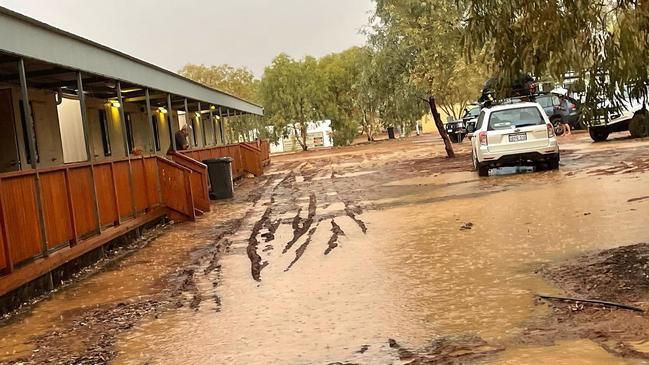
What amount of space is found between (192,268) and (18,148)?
6.45 metres

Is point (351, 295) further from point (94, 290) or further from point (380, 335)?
point (94, 290)

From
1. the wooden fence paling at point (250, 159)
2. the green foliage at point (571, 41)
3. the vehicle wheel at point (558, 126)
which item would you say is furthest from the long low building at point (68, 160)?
the vehicle wheel at point (558, 126)

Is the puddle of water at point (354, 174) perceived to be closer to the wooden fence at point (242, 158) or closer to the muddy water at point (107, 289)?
the wooden fence at point (242, 158)

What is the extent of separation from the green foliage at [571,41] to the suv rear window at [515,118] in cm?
A: 1020

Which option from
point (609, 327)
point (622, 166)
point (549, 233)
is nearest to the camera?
point (609, 327)

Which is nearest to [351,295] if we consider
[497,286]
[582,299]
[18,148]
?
[497,286]

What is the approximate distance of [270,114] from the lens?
55719mm

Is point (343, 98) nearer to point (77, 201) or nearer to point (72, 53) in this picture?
point (72, 53)

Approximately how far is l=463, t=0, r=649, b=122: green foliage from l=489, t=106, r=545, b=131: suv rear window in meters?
10.2

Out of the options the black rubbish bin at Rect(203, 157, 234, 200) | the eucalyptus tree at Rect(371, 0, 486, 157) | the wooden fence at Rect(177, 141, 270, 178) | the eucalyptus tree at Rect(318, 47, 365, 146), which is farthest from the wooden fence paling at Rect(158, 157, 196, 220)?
the eucalyptus tree at Rect(318, 47, 365, 146)

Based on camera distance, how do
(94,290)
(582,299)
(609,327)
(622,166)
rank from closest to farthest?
(609,327) < (582,299) < (94,290) < (622,166)

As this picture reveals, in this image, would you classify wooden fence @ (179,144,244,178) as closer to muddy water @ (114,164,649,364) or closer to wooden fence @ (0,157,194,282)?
wooden fence @ (0,157,194,282)

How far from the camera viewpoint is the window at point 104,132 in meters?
18.7

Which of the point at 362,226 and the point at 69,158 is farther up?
the point at 69,158
